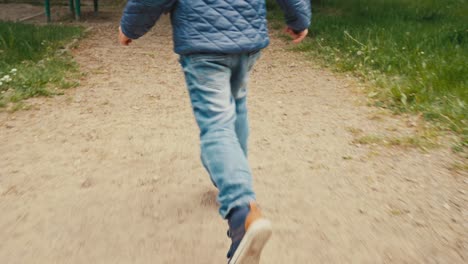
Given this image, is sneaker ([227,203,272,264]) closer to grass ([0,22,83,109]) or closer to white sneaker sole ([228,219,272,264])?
white sneaker sole ([228,219,272,264])

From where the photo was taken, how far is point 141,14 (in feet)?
5.88

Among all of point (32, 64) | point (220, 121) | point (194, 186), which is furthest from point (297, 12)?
point (32, 64)

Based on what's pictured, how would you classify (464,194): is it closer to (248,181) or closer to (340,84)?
(248,181)

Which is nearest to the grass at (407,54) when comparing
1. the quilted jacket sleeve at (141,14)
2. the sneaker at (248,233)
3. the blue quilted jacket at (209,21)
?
the blue quilted jacket at (209,21)

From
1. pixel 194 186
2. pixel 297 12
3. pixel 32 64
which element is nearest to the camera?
pixel 297 12

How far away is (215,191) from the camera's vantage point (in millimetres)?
2572

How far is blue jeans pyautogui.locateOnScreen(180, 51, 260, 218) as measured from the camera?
62.8 inches

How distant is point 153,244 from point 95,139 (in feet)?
5.20

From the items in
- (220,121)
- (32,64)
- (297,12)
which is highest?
(297,12)

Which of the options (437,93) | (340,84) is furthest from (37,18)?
(437,93)

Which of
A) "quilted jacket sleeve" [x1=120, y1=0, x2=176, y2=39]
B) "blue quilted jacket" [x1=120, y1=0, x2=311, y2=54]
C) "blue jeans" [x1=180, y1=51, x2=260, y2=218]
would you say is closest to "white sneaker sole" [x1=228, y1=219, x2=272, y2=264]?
"blue jeans" [x1=180, y1=51, x2=260, y2=218]

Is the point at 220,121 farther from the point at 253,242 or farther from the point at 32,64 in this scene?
the point at 32,64

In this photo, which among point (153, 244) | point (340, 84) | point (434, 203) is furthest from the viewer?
point (340, 84)

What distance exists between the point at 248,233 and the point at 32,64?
4.64 m
